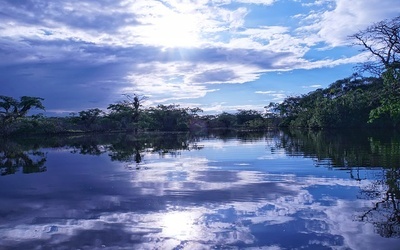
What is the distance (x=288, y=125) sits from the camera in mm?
90500

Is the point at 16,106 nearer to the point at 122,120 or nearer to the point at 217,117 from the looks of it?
the point at 122,120

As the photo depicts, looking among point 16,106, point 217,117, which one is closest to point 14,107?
point 16,106

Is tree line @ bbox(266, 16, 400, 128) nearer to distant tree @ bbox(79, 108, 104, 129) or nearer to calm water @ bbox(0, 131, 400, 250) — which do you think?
calm water @ bbox(0, 131, 400, 250)

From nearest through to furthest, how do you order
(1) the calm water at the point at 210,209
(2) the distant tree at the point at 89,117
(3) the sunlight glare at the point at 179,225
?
(1) the calm water at the point at 210,209, (3) the sunlight glare at the point at 179,225, (2) the distant tree at the point at 89,117

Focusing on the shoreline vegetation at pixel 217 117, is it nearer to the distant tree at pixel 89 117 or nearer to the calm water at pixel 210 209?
the distant tree at pixel 89 117

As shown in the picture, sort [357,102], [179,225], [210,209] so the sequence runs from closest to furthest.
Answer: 1. [179,225]
2. [210,209]
3. [357,102]

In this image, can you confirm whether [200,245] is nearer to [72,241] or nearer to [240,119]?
[72,241]

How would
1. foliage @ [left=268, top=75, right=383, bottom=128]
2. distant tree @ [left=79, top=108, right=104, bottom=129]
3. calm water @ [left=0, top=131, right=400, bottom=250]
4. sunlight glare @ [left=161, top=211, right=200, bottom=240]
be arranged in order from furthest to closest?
distant tree @ [left=79, top=108, right=104, bottom=129], foliage @ [left=268, top=75, right=383, bottom=128], sunlight glare @ [left=161, top=211, right=200, bottom=240], calm water @ [left=0, top=131, right=400, bottom=250]

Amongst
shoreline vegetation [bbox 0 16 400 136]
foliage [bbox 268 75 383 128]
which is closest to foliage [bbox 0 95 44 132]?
shoreline vegetation [bbox 0 16 400 136]

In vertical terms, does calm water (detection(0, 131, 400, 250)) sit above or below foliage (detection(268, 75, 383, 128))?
below

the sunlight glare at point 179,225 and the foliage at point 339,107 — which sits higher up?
the foliage at point 339,107

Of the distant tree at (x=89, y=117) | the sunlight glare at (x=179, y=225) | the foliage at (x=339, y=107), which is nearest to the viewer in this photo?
the sunlight glare at (x=179, y=225)

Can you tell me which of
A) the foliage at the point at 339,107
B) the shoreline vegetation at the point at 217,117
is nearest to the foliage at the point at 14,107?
the shoreline vegetation at the point at 217,117

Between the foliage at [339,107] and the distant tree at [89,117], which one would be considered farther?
the distant tree at [89,117]
